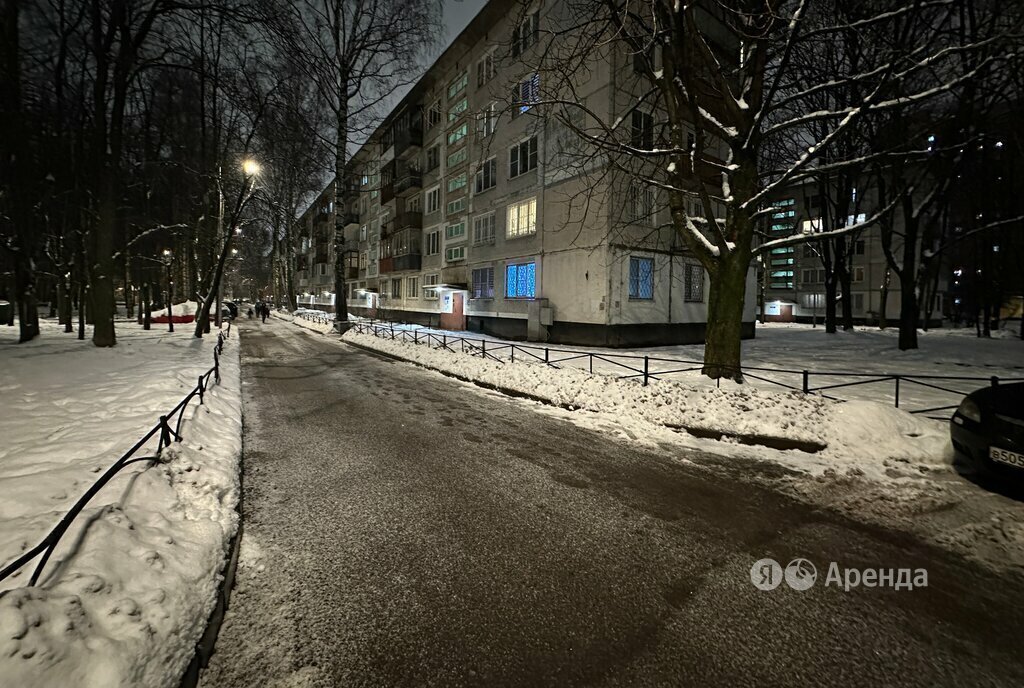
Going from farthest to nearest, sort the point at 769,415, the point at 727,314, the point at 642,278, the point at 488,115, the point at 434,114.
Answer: the point at 434,114 < the point at 642,278 < the point at 488,115 < the point at 727,314 < the point at 769,415

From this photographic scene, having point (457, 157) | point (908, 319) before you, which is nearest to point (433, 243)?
point (457, 157)

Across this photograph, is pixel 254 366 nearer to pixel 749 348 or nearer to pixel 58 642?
pixel 58 642

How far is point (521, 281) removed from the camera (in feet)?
73.9

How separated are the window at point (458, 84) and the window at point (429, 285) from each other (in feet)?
41.1

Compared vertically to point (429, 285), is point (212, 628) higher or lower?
lower

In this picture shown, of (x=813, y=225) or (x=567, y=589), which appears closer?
(x=567, y=589)

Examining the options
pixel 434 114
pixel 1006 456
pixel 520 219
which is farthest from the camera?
pixel 434 114

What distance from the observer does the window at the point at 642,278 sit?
1884 centimetres

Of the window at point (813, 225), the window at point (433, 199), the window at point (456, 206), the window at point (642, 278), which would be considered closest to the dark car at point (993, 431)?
the window at point (642, 278)

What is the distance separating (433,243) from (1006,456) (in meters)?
31.3

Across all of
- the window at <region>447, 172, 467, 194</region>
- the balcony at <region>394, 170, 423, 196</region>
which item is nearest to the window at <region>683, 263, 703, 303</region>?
the window at <region>447, 172, 467, 194</region>

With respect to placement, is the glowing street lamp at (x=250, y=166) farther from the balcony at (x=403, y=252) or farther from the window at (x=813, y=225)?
the window at (x=813, y=225)

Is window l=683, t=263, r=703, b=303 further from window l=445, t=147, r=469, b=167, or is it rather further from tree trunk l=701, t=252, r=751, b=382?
window l=445, t=147, r=469, b=167

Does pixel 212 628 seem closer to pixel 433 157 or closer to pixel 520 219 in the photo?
pixel 520 219
